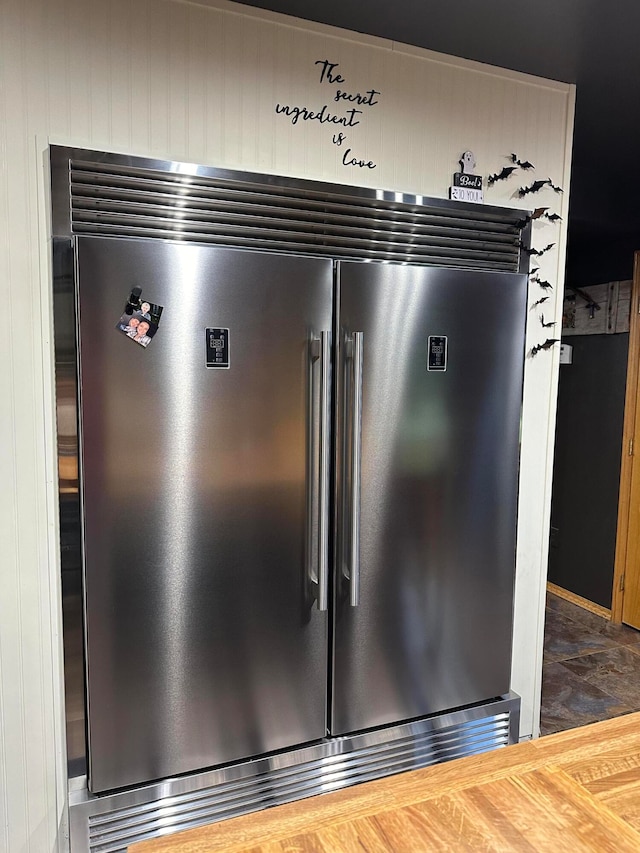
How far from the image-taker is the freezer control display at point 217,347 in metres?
1.72

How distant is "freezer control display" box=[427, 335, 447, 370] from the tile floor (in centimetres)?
170

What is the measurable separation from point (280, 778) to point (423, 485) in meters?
0.97

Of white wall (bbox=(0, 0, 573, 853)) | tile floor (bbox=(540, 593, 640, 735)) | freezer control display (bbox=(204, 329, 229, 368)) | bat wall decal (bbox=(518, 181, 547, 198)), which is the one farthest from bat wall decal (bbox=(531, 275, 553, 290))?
tile floor (bbox=(540, 593, 640, 735))

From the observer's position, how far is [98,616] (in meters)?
1.70

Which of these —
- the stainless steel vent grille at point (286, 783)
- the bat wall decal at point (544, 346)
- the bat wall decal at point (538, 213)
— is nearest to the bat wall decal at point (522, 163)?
the bat wall decal at point (538, 213)

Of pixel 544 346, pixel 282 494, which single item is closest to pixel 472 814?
pixel 282 494

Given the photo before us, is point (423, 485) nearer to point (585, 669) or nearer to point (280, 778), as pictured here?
point (280, 778)

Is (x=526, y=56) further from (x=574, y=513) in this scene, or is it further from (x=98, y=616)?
(x=574, y=513)

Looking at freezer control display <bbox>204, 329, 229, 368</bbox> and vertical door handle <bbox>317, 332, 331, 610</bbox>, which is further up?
freezer control display <bbox>204, 329, 229, 368</bbox>

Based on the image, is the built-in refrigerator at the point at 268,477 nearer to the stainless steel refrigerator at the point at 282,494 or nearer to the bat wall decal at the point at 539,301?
the stainless steel refrigerator at the point at 282,494

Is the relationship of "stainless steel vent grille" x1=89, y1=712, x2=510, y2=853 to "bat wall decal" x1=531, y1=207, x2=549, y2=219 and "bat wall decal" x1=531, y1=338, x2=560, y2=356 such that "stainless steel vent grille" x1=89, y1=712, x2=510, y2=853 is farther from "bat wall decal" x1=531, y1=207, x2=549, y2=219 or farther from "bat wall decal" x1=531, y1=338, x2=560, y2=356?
"bat wall decal" x1=531, y1=207, x2=549, y2=219

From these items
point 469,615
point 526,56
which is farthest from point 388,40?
point 469,615

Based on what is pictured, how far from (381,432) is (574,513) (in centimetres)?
289

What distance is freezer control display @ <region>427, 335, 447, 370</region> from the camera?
78.3 inches
